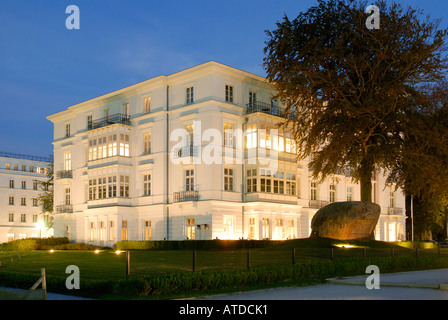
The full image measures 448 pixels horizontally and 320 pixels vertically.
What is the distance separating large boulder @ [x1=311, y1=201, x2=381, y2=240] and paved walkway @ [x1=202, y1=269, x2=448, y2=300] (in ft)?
56.7

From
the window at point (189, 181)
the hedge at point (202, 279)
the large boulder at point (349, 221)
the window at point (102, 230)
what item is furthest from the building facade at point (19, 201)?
the hedge at point (202, 279)

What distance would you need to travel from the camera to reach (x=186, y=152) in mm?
47469

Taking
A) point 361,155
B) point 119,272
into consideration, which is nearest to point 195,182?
point 361,155

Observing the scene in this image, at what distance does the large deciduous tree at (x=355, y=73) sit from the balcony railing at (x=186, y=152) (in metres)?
10.6

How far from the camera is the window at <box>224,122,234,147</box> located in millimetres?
47438

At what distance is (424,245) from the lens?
51.2 m

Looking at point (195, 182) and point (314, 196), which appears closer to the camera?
point (195, 182)

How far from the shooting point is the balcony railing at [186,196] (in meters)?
46.5

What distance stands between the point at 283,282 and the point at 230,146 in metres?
28.8

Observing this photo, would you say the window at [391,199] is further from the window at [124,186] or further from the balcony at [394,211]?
the window at [124,186]

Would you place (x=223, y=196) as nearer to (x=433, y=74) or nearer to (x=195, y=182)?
(x=195, y=182)

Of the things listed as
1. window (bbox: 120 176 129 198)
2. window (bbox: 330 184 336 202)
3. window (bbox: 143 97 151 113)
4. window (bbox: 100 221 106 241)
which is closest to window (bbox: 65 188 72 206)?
window (bbox: 100 221 106 241)

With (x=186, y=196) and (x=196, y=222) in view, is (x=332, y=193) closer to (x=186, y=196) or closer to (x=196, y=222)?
(x=196, y=222)

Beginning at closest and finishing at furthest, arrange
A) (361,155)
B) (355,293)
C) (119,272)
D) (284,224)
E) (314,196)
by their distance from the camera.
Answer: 1. (355,293)
2. (119,272)
3. (361,155)
4. (284,224)
5. (314,196)
